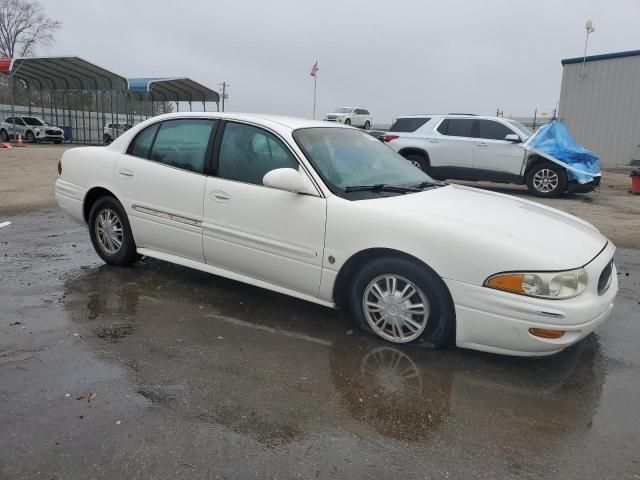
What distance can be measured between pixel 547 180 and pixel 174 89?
85.9ft

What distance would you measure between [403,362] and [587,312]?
115cm

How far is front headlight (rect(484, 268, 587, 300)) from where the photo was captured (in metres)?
3.11

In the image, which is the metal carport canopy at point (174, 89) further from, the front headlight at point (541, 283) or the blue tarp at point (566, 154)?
the front headlight at point (541, 283)

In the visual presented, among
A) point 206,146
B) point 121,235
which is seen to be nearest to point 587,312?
point 206,146

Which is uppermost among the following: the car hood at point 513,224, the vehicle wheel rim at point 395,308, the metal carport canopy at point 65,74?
the metal carport canopy at point 65,74

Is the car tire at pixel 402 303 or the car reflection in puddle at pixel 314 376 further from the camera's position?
the car tire at pixel 402 303

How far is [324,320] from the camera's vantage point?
4172 mm

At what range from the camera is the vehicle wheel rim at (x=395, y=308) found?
349 centimetres

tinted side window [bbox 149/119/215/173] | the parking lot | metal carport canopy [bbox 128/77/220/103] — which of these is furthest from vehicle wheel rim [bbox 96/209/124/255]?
metal carport canopy [bbox 128/77/220/103]

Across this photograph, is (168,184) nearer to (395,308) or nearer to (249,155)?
(249,155)

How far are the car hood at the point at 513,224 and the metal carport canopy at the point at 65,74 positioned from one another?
26608mm

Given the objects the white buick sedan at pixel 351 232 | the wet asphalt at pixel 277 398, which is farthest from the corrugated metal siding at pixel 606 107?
the white buick sedan at pixel 351 232

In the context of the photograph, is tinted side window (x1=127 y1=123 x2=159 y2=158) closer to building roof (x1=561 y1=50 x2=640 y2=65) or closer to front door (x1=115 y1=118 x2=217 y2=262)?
front door (x1=115 y1=118 x2=217 y2=262)

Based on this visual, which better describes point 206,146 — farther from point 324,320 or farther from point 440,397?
point 440,397
